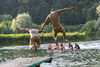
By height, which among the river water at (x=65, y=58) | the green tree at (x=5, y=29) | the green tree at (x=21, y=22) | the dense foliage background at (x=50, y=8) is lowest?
the river water at (x=65, y=58)

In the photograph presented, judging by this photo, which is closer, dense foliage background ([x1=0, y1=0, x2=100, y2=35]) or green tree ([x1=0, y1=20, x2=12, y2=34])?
green tree ([x1=0, y1=20, x2=12, y2=34])

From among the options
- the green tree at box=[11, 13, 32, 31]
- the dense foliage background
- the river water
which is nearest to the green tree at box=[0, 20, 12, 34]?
the green tree at box=[11, 13, 32, 31]

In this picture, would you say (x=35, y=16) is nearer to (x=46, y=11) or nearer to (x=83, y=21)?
(x=46, y=11)

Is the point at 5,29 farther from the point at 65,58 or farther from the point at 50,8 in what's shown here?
the point at 65,58

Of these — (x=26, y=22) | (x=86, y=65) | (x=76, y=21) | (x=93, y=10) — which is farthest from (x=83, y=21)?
(x=86, y=65)

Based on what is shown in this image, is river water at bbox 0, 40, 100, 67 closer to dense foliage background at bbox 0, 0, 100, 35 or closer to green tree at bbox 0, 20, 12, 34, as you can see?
green tree at bbox 0, 20, 12, 34

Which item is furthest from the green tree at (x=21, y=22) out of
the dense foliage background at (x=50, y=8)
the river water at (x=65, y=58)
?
the river water at (x=65, y=58)

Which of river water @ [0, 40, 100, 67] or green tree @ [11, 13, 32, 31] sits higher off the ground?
green tree @ [11, 13, 32, 31]

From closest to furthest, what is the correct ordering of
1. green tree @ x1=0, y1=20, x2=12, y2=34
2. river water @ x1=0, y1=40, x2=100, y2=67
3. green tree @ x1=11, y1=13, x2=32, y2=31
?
river water @ x1=0, y1=40, x2=100, y2=67 → green tree @ x1=0, y1=20, x2=12, y2=34 → green tree @ x1=11, y1=13, x2=32, y2=31

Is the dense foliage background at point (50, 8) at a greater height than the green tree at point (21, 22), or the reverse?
the dense foliage background at point (50, 8)

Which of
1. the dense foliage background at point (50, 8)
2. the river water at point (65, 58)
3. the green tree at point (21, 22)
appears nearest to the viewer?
the river water at point (65, 58)

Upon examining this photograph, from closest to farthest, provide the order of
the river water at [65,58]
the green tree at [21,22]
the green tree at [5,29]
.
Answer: the river water at [65,58] < the green tree at [5,29] < the green tree at [21,22]

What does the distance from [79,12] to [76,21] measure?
161 inches

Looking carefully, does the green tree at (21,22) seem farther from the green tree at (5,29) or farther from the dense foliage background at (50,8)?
the dense foliage background at (50,8)
